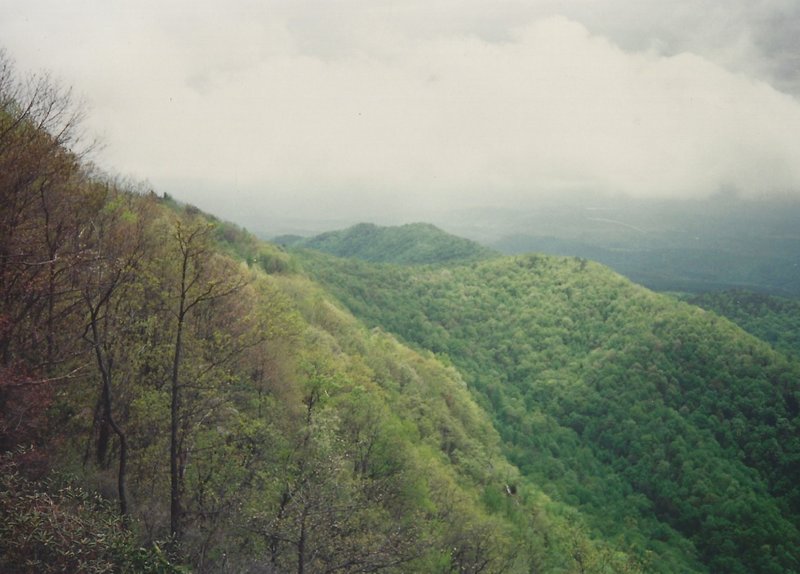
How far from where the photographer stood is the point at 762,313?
173750 mm

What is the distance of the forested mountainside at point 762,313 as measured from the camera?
156m

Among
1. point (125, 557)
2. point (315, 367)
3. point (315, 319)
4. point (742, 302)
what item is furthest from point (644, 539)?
point (742, 302)

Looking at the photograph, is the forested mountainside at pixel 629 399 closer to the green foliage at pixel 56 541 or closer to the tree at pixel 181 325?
the tree at pixel 181 325

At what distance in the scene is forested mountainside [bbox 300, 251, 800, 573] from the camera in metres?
70.6

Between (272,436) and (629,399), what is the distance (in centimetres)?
9854

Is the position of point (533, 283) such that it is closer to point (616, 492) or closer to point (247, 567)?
point (616, 492)

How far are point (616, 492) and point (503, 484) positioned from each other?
144 feet

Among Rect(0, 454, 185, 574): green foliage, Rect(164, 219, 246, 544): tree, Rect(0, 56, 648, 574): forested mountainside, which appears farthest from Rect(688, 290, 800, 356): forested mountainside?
Rect(0, 454, 185, 574): green foliage

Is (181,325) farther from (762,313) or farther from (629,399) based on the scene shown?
(762,313)

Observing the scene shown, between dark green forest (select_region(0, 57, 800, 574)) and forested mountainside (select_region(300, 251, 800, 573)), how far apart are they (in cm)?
52

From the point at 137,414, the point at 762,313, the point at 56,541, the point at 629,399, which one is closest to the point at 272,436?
the point at 137,414

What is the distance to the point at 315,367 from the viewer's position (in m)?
26.5

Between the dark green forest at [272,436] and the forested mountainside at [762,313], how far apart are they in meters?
76.2

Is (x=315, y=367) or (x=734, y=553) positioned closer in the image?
(x=315, y=367)
